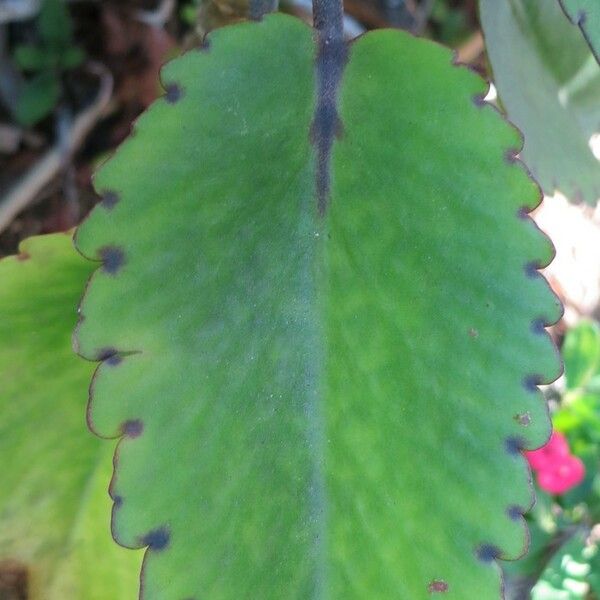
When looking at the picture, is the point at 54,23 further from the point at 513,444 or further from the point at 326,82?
the point at 513,444

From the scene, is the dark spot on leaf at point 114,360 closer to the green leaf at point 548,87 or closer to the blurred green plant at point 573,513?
the green leaf at point 548,87

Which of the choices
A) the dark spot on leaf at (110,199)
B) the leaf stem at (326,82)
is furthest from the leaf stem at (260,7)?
the dark spot on leaf at (110,199)

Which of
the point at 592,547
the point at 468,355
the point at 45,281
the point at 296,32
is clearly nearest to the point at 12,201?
the point at 45,281

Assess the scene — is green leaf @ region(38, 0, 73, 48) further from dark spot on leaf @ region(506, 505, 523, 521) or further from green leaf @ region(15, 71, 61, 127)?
dark spot on leaf @ region(506, 505, 523, 521)

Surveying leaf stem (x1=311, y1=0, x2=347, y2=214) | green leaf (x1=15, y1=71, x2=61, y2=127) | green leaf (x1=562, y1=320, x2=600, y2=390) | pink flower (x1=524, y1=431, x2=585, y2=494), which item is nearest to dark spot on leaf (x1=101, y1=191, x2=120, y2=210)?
leaf stem (x1=311, y1=0, x2=347, y2=214)

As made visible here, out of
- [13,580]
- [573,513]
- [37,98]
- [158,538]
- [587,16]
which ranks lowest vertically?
[573,513]

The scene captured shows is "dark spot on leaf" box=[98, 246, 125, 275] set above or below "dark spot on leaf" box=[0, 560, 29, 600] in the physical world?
above

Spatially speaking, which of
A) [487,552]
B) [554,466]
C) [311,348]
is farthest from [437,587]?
[554,466]
